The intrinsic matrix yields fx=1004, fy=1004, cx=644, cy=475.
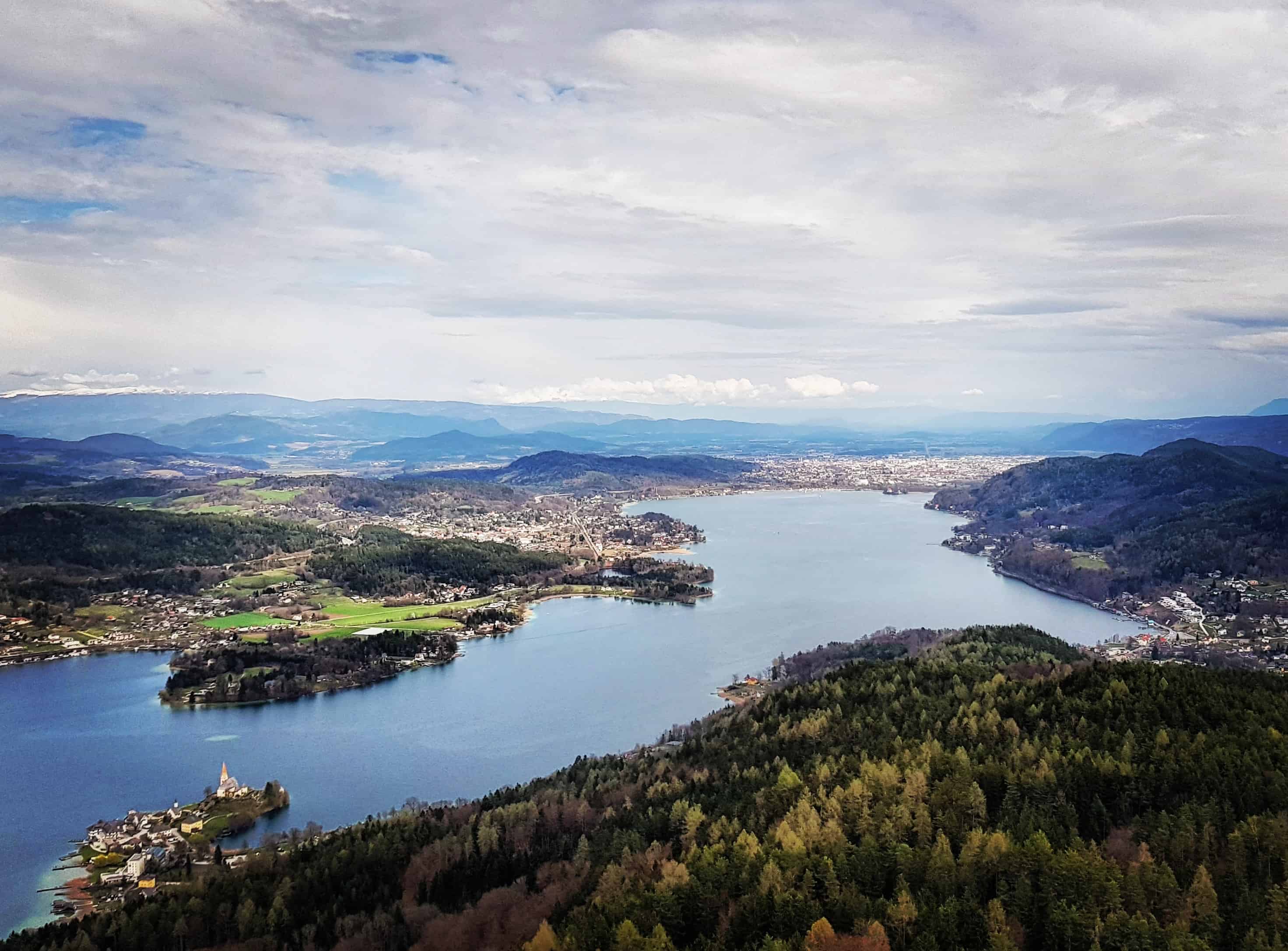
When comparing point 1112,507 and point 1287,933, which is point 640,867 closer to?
point 1287,933

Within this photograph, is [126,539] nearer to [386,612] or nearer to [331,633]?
[386,612]

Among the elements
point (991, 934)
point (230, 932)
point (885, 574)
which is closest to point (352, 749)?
point (230, 932)

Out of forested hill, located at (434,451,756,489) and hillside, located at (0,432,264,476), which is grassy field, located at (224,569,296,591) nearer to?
forested hill, located at (434,451,756,489)

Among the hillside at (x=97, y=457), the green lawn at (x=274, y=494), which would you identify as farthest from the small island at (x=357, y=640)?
the hillside at (x=97, y=457)

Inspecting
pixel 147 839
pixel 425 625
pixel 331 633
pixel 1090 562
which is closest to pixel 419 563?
pixel 425 625

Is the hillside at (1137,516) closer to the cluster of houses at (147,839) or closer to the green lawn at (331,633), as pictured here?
the green lawn at (331,633)

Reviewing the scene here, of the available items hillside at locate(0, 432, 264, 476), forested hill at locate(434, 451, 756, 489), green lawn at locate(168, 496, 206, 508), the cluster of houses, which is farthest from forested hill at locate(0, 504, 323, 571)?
forested hill at locate(434, 451, 756, 489)
